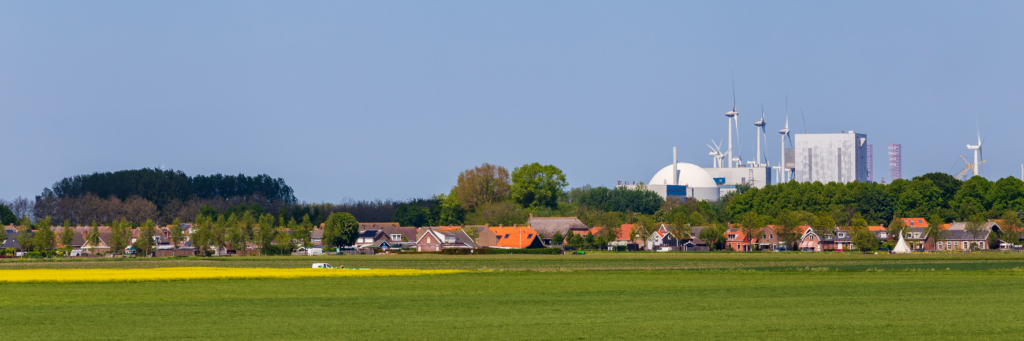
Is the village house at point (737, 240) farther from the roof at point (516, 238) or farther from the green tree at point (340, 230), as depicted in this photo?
the green tree at point (340, 230)

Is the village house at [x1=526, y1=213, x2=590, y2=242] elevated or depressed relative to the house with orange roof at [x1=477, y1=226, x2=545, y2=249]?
elevated

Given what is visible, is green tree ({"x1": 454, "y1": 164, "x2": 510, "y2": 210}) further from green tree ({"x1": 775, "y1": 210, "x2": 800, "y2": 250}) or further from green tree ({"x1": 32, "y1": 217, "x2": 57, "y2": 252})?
green tree ({"x1": 32, "y1": 217, "x2": 57, "y2": 252})

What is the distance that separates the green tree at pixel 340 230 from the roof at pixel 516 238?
18625mm

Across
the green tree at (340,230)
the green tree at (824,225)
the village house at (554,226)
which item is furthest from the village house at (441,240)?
the green tree at (824,225)

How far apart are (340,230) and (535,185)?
45.3m

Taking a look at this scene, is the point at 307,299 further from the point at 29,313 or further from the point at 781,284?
the point at 781,284

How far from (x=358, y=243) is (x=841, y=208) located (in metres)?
72.9

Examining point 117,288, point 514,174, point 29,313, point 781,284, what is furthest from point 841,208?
point 29,313

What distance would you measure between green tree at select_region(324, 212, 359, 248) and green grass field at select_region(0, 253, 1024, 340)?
75.2m

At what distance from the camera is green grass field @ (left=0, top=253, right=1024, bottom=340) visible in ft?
70.0

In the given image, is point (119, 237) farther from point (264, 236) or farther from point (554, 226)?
point (554, 226)

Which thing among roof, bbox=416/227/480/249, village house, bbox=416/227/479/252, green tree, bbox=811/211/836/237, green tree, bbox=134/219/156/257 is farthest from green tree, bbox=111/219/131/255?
green tree, bbox=811/211/836/237

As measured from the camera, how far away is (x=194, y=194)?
197 m

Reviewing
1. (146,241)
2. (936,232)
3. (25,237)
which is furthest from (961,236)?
(25,237)
